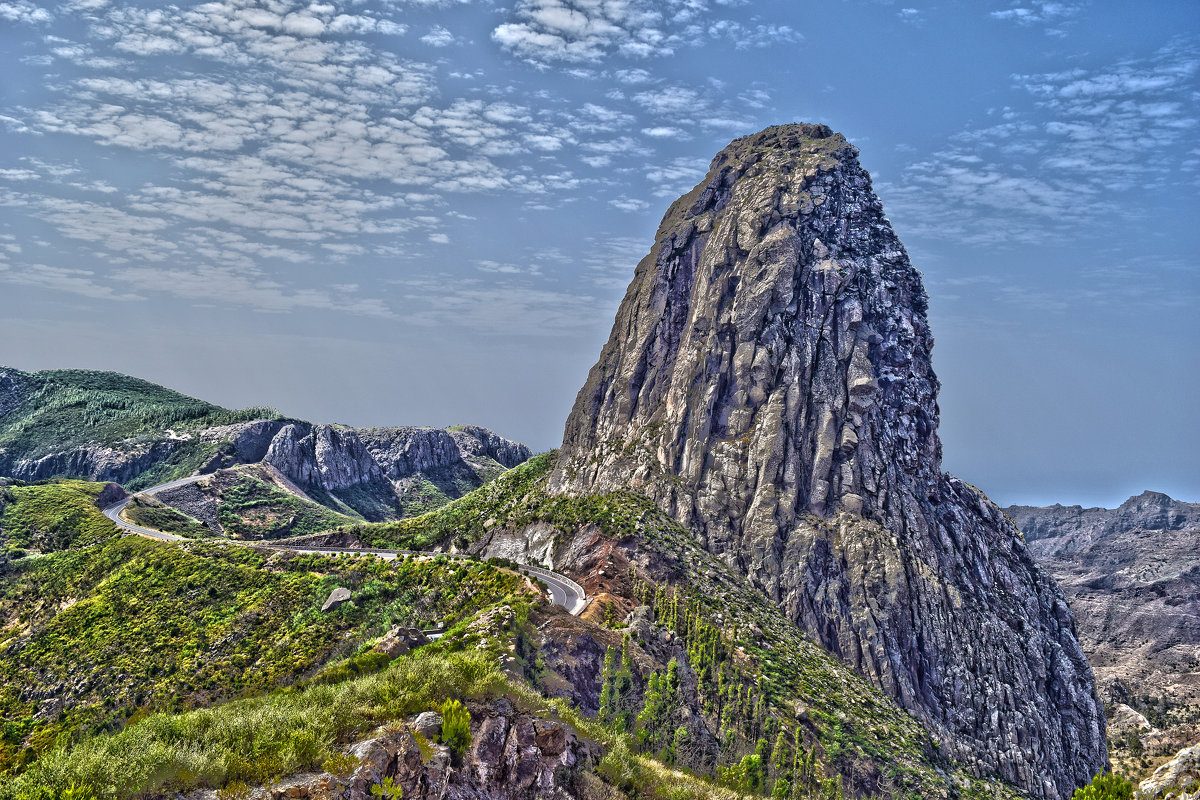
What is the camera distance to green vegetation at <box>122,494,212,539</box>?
117m

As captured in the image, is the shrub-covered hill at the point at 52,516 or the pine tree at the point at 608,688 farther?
the shrub-covered hill at the point at 52,516

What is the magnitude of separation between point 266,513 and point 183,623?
94885 mm

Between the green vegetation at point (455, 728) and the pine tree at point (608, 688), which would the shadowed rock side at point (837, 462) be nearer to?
the pine tree at point (608, 688)

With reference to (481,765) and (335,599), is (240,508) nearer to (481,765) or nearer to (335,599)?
(335,599)

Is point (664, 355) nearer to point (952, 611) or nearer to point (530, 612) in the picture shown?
point (952, 611)

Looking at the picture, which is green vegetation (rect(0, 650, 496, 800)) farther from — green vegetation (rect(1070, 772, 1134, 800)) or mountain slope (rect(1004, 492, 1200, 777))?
mountain slope (rect(1004, 492, 1200, 777))

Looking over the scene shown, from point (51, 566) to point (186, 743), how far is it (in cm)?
8558

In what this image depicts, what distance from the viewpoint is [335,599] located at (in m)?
68.2

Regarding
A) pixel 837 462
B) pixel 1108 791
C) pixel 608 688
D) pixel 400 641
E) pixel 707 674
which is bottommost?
pixel 707 674

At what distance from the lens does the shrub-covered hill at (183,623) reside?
5694cm

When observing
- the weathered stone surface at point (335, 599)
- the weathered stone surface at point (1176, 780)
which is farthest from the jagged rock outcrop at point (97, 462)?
the weathered stone surface at point (1176, 780)

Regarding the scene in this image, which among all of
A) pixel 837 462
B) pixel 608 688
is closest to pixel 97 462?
pixel 608 688

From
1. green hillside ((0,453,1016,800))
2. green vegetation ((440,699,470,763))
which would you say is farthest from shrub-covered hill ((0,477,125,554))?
green vegetation ((440,699,470,763))

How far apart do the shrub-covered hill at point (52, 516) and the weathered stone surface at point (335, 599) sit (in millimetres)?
55364
